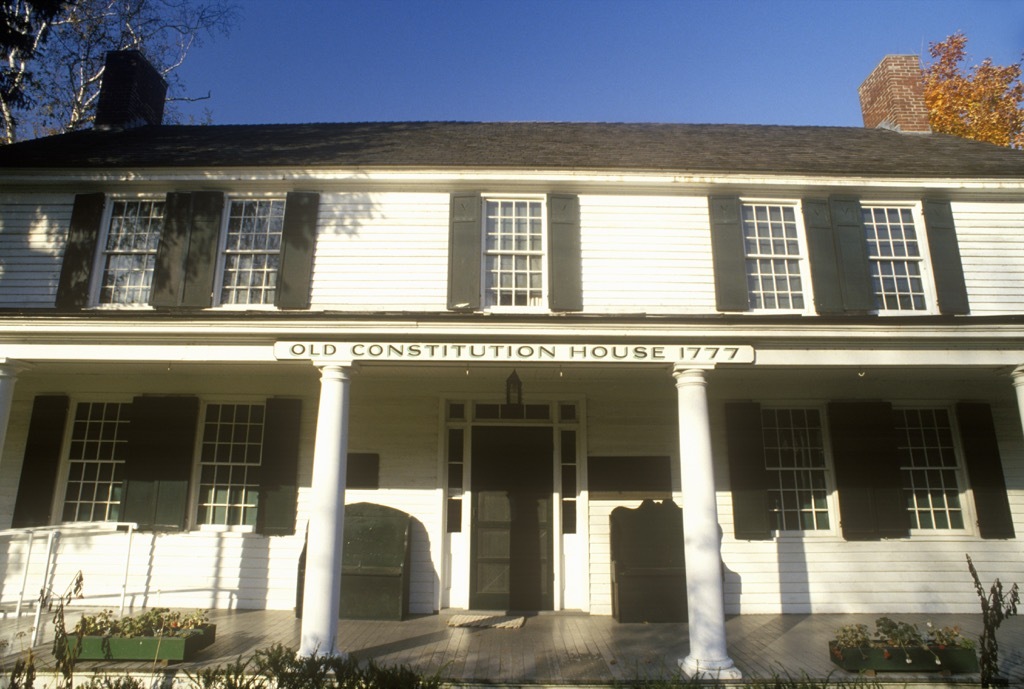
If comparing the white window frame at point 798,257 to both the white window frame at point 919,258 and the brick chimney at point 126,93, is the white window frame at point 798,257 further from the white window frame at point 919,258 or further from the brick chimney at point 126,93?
the brick chimney at point 126,93

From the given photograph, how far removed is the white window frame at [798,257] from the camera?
9203mm

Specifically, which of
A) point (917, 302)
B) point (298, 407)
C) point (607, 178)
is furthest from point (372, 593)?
point (917, 302)

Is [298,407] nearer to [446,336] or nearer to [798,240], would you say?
[446,336]

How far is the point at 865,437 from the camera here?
10.1 m

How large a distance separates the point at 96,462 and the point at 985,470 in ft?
45.4

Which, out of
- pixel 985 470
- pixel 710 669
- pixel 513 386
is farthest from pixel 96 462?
pixel 985 470

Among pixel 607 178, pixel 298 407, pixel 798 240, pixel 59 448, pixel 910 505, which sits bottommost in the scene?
pixel 910 505

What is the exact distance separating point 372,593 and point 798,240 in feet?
26.2

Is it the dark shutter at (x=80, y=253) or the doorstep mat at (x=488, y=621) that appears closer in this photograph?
the doorstep mat at (x=488, y=621)

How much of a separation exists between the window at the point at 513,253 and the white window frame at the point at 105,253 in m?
4.74

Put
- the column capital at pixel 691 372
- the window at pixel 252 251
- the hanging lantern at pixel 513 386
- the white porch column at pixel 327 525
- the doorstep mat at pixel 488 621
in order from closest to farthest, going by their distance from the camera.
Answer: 1. the white porch column at pixel 327 525
2. the column capital at pixel 691 372
3. the hanging lantern at pixel 513 386
4. the doorstep mat at pixel 488 621
5. the window at pixel 252 251

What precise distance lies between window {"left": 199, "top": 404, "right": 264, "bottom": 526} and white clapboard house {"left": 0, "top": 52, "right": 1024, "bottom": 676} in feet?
0.12

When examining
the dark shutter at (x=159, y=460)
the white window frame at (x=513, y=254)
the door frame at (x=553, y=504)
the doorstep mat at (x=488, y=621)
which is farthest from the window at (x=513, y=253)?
the dark shutter at (x=159, y=460)

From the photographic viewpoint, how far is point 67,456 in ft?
33.3
